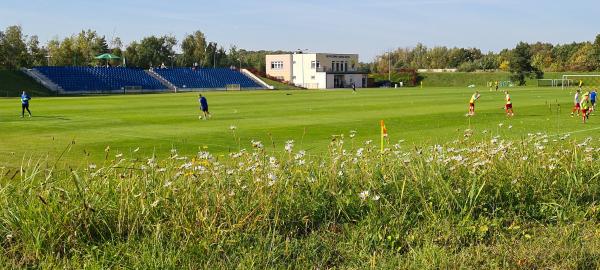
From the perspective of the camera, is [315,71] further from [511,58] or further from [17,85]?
[17,85]

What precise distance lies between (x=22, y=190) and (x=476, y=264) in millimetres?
4910

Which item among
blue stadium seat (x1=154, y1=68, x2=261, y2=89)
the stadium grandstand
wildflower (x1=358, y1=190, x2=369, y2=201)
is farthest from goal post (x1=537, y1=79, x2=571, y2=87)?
wildflower (x1=358, y1=190, x2=369, y2=201)

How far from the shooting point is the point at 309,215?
285 inches

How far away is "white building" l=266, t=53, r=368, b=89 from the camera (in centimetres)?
12462

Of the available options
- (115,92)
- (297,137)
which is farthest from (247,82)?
(297,137)

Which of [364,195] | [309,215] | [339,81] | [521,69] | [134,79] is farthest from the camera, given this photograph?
[339,81]

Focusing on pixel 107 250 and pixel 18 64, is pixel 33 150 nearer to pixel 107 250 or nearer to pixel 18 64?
pixel 107 250

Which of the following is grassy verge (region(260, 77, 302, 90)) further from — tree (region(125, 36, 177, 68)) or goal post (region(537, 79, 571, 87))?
goal post (region(537, 79, 571, 87))

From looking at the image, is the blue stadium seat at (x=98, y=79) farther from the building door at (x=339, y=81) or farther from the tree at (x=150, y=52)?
Answer: the building door at (x=339, y=81)

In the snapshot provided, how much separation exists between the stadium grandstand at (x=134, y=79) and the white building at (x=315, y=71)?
13406 mm

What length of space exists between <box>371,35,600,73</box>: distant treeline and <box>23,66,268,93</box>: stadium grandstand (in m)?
42.7

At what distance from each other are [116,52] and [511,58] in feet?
259

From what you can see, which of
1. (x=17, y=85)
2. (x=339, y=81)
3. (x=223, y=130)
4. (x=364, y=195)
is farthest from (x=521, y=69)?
(x=364, y=195)

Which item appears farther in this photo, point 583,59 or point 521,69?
point 583,59
